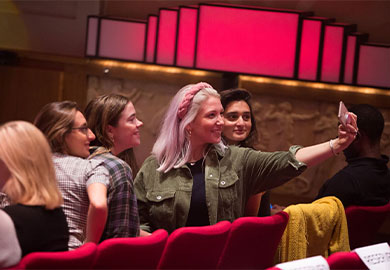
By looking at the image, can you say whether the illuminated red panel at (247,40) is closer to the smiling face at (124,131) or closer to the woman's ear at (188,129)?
the woman's ear at (188,129)

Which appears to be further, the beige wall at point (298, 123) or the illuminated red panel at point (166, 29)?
the illuminated red panel at point (166, 29)

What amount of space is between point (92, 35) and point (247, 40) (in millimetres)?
1515

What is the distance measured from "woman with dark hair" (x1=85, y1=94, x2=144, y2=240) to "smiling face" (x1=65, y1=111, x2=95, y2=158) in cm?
8

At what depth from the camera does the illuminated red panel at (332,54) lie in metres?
5.37

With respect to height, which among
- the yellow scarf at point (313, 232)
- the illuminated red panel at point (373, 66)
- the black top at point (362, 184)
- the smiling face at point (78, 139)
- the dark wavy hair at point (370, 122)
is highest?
the illuminated red panel at point (373, 66)

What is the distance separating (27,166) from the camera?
1.81m

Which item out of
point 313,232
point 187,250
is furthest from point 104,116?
point 313,232

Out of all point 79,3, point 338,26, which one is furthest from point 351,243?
point 79,3

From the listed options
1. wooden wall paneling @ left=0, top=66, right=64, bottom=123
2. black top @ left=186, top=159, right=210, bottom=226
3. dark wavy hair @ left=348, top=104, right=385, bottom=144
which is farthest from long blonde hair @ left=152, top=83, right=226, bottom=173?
wooden wall paneling @ left=0, top=66, right=64, bottom=123

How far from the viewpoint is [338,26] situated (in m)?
5.37

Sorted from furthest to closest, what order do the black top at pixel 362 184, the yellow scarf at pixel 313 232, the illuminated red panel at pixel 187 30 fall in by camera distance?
the illuminated red panel at pixel 187 30, the black top at pixel 362 184, the yellow scarf at pixel 313 232

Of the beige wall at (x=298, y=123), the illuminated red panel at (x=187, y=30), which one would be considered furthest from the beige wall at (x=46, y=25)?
the beige wall at (x=298, y=123)

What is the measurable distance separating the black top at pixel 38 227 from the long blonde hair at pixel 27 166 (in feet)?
0.10

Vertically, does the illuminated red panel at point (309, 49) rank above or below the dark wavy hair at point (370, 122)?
above
